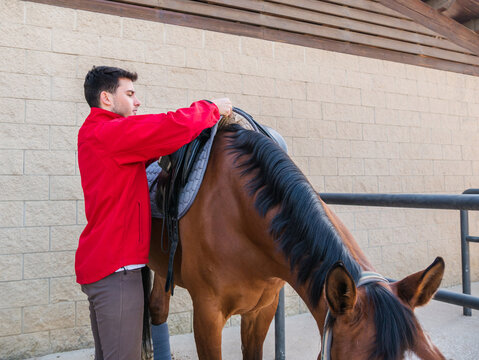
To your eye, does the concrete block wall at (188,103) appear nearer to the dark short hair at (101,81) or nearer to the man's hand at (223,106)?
the dark short hair at (101,81)

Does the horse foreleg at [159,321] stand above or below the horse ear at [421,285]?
below

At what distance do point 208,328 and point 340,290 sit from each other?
0.77 meters

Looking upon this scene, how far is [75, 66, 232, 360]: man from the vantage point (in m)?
1.25

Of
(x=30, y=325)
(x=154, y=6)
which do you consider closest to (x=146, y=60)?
(x=154, y=6)

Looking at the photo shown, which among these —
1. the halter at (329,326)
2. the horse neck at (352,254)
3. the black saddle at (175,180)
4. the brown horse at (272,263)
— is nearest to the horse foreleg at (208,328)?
the brown horse at (272,263)

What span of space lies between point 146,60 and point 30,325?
2.23 m

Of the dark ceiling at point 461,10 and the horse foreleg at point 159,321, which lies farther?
the dark ceiling at point 461,10

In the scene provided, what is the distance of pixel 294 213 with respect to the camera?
1179 millimetres

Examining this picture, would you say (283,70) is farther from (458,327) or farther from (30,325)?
(30,325)

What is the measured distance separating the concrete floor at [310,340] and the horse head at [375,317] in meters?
1.91

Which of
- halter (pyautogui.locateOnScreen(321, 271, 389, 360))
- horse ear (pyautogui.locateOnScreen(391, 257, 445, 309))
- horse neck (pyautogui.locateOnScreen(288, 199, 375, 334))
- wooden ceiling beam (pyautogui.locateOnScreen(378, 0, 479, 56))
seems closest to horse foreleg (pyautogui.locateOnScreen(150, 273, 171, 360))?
horse neck (pyautogui.locateOnScreen(288, 199, 375, 334))

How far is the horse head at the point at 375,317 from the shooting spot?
787 mm

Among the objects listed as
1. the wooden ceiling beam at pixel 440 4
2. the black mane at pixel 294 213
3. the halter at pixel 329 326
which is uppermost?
the wooden ceiling beam at pixel 440 4

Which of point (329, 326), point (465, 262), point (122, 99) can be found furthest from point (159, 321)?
point (465, 262)
